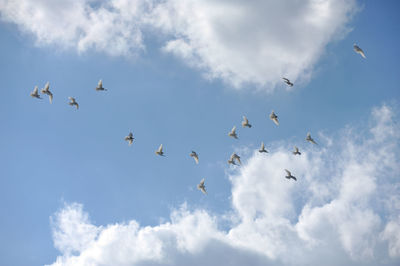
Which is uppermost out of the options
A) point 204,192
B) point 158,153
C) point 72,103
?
point 72,103

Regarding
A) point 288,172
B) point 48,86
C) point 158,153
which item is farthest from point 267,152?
point 48,86

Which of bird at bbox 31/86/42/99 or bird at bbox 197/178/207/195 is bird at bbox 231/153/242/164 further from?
bird at bbox 31/86/42/99

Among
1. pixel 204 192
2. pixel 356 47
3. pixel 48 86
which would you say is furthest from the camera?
pixel 204 192

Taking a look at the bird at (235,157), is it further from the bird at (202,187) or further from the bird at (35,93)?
the bird at (35,93)

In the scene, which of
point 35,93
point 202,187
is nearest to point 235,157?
point 202,187

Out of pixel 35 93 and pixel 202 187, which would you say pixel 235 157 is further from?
pixel 35 93

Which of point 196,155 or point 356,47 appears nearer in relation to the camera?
point 356,47

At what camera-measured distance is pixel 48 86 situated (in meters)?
128

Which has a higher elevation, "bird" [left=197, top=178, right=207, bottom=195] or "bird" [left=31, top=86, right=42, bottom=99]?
"bird" [left=31, top=86, right=42, bottom=99]

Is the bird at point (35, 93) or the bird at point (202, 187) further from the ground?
the bird at point (35, 93)

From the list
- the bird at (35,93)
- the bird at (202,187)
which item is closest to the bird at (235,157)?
the bird at (202,187)

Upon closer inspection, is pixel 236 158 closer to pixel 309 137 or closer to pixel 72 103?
pixel 309 137

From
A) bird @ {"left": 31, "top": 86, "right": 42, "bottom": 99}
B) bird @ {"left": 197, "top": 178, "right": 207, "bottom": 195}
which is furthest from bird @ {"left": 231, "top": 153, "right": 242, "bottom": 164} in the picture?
bird @ {"left": 31, "top": 86, "right": 42, "bottom": 99}

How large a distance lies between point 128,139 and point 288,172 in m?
52.8
